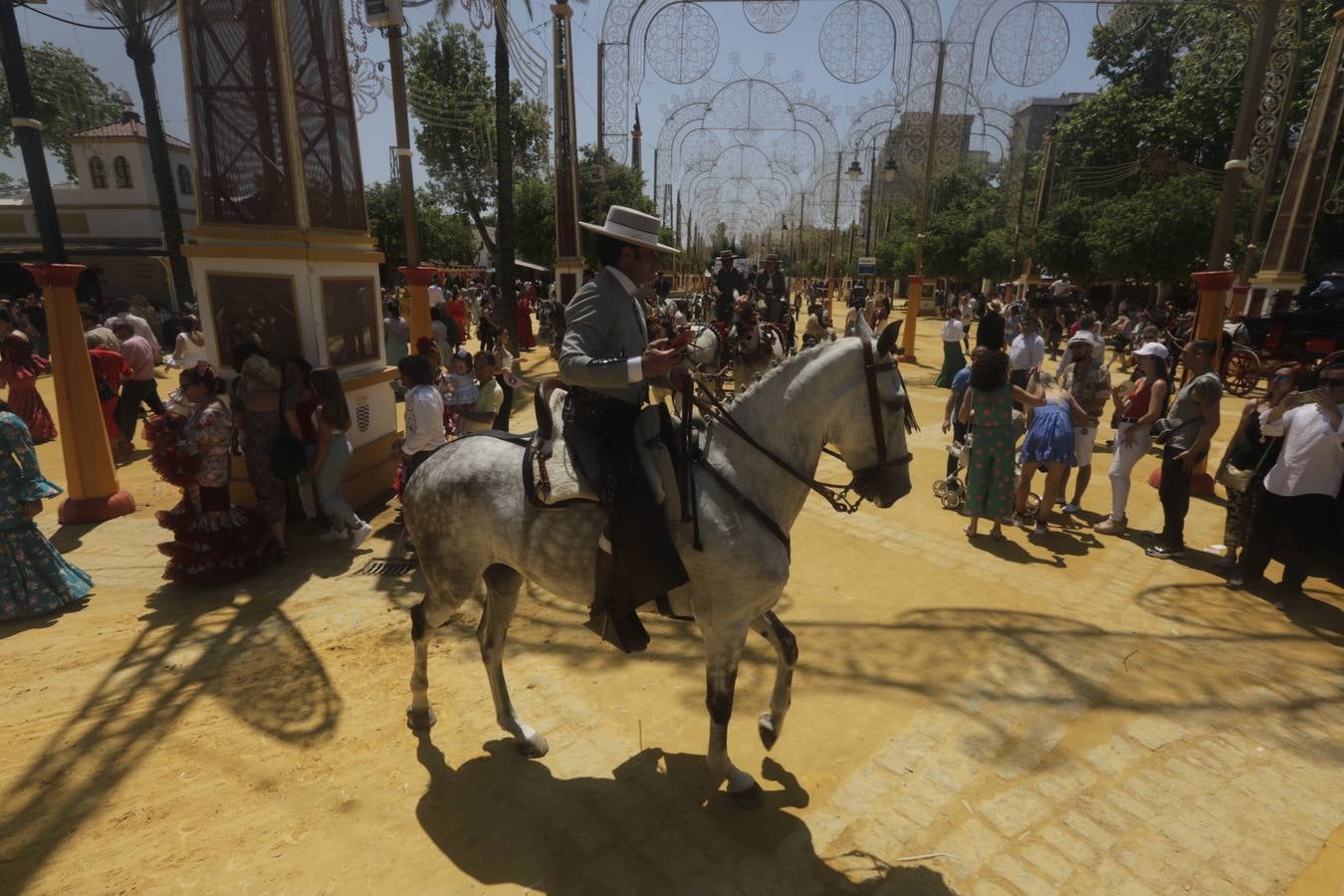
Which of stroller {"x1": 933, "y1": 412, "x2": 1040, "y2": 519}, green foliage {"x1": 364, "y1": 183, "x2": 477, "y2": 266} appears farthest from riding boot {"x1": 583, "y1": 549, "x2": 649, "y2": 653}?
green foliage {"x1": 364, "y1": 183, "x2": 477, "y2": 266}

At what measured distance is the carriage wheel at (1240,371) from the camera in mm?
13953

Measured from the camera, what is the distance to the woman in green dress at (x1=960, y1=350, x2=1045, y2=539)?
20.9ft

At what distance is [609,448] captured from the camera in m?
3.00

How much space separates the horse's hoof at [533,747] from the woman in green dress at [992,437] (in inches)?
200

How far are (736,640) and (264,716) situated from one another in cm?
302

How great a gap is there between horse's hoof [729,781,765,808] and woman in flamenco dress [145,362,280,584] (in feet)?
16.0

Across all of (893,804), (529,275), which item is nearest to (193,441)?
(893,804)

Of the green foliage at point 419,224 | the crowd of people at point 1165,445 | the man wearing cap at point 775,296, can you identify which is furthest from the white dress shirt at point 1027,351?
the green foliage at point 419,224

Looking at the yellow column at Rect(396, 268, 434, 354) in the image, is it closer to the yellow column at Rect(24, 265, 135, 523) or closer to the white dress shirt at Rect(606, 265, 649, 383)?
the yellow column at Rect(24, 265, 135, 523)

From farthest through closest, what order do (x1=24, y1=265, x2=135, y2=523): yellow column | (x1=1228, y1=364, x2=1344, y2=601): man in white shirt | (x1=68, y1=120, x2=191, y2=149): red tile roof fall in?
(x1=68, y1=120, x2=191, y2=149): red tile roof, (x1=24, y1=265, x2=135, y2=523): yellow column, (x1=1228, y1=364, x2=1344, y2=601): man in white shirt

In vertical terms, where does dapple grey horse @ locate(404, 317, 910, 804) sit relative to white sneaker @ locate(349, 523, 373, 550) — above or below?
above

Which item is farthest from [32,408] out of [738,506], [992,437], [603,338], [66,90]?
[66,90]

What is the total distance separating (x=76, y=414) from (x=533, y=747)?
6581mm

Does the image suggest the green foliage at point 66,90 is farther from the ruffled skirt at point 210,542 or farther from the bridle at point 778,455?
the bridle at point 778,455
